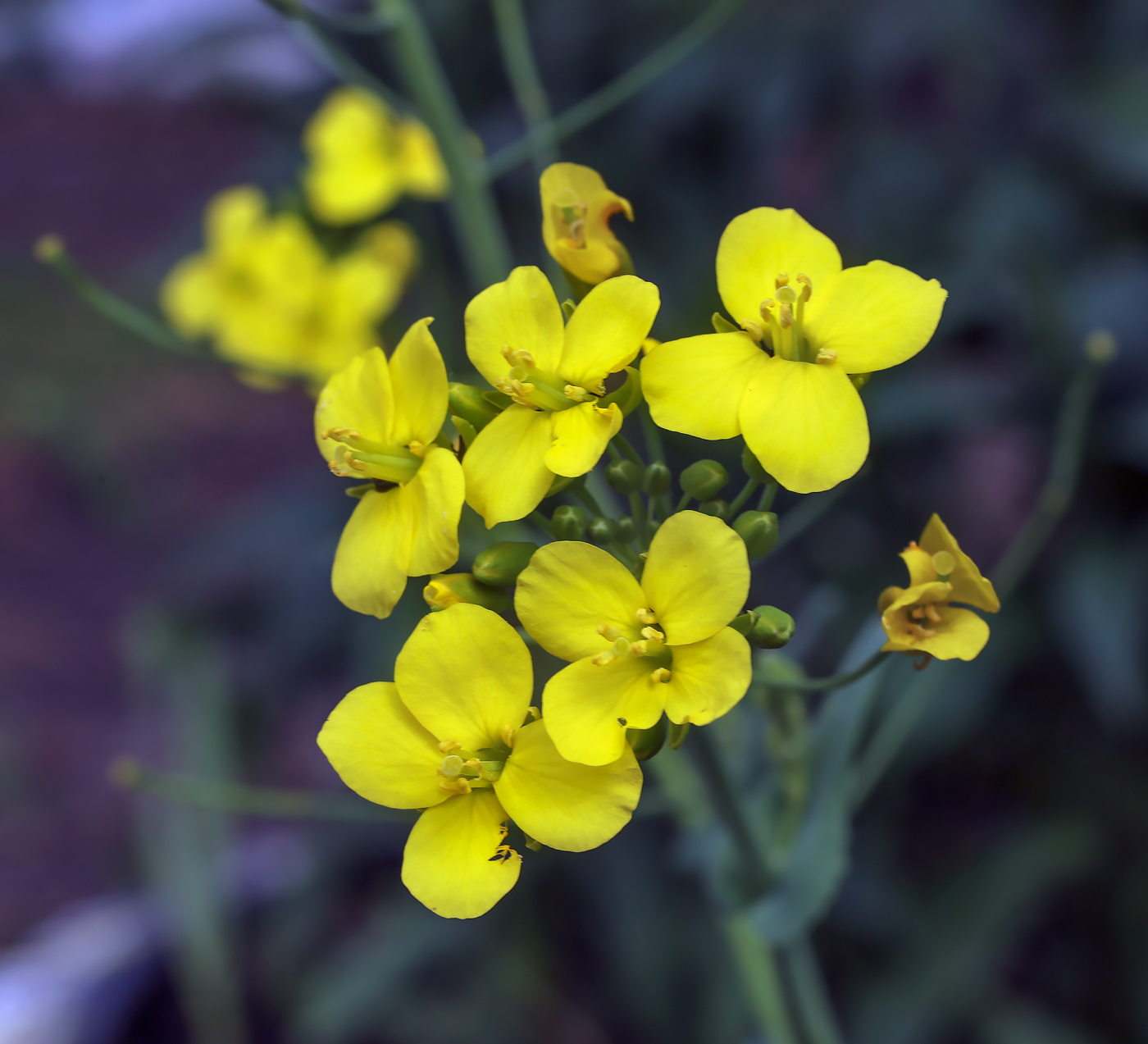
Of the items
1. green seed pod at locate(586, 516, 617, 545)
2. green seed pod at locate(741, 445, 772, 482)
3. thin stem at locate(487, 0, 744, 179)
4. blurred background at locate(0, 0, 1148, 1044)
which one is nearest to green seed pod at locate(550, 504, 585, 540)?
green seed pod at locate(586, 516, 617, 545)

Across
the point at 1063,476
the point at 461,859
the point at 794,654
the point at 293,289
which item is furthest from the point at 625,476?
the point at 293,289

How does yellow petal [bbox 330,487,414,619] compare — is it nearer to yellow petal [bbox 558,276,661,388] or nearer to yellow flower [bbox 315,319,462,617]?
yellow flower [bbox 315,319,462,617]

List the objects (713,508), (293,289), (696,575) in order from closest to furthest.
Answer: (696,575)
(713,508)
(293,289)

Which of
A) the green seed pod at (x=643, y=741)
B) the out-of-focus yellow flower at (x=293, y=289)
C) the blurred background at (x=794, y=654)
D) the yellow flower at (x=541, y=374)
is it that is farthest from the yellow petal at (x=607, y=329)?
the out-of-focus yellow flower at (x=293, y=289)

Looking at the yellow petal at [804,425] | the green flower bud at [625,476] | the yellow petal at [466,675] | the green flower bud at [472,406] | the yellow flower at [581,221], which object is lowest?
the yellow petal at [466,675]

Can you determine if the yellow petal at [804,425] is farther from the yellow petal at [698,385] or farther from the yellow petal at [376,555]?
the yellow petal at [376,555]

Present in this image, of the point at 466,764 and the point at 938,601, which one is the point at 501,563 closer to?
the point at 466,764
